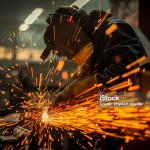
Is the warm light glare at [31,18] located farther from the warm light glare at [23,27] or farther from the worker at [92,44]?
the worker at [92,44]

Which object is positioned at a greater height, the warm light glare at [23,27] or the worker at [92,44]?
the warm light glare at [23,27]

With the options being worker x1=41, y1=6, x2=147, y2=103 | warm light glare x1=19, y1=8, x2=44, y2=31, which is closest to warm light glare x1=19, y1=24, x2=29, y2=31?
warm light glare x1=19, y1=8, x2=44, y2=31

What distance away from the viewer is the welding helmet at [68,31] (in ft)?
8.44

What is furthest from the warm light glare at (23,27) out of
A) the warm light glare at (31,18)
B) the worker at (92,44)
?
the worker at (92,44)

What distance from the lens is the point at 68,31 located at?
2.67 meters

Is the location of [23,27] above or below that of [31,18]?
below

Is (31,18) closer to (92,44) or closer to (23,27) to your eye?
(23,27)

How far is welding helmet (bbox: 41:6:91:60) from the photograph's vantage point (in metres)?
2.57

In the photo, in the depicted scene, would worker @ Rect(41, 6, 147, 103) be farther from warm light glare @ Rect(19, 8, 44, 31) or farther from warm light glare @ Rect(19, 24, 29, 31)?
warm light glare @ Rect(19, 24, 29, 31)

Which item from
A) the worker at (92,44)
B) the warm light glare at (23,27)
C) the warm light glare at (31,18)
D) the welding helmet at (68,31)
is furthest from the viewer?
the warm light glare at (23,27)

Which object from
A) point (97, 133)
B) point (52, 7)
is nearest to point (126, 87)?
point (97, 133)

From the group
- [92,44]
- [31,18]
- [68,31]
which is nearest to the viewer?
[92,44]

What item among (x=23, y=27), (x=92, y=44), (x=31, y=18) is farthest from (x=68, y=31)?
(x=23, y=27)

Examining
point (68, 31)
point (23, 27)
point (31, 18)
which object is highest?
point (31, 18)
